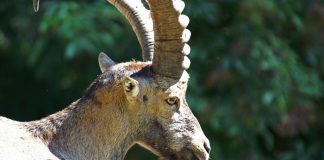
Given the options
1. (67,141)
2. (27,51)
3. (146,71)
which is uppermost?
(27,51)

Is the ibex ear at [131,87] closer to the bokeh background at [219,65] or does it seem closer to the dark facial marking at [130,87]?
the dark facial marking at [130,87]

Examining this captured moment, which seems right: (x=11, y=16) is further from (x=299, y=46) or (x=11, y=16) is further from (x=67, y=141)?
(x=67, y=141)

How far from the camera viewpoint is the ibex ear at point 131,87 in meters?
7.61

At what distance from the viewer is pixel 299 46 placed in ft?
63.9

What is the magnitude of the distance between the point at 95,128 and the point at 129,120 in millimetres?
239

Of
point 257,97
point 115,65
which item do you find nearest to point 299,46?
point 257,97

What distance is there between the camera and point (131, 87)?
7637mm

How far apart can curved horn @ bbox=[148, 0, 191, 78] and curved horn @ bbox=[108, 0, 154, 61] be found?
1.80ft

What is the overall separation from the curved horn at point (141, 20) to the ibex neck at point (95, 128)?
2.40 ft

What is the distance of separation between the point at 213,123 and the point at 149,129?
32.0 feet

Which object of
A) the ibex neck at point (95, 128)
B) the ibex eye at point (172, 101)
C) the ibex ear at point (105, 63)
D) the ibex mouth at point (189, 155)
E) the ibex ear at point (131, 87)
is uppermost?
the ibex ear at point (105, 63)

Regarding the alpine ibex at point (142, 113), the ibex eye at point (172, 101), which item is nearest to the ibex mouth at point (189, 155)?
the alpine ibex at point (142, 113)

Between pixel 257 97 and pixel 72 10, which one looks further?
pixel 257 97

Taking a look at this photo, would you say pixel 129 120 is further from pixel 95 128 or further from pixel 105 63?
pixel 105 63
